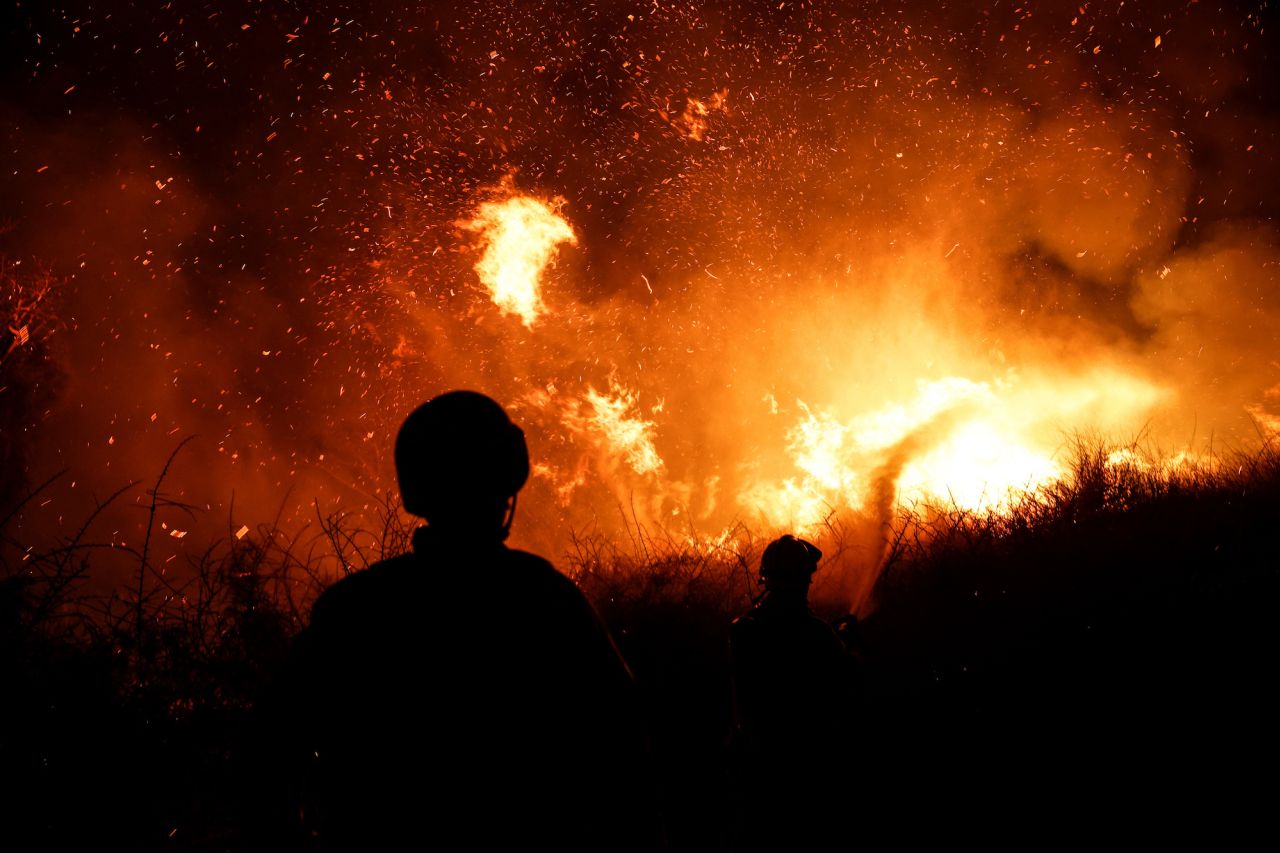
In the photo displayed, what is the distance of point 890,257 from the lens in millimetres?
13438

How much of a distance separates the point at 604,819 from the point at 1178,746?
3.86 m

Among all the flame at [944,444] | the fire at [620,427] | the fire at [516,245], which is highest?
the fire at [516,245]

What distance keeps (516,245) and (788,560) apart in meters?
11.4

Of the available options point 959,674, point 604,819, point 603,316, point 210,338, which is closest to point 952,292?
point 603,316

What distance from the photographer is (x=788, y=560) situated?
3.12 metres

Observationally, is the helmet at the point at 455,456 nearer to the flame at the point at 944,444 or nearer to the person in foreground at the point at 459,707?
the person in foreground at the point at 459,707

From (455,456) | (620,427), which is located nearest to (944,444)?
(620,427)

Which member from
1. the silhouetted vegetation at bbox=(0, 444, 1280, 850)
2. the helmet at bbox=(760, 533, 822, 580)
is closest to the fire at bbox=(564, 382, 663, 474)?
the silhouetted vegetation at bbox=(0, 444, 1280, 850)

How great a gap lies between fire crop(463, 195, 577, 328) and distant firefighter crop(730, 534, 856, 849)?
37.4 ft

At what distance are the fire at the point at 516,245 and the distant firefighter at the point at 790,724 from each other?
→ 11.4 meters

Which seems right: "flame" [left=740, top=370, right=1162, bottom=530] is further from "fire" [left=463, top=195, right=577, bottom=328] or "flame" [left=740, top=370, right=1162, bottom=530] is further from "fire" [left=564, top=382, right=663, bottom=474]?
"fire" [left=463, top=195, right=577, bottom=328]

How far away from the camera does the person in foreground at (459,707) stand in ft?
4.48

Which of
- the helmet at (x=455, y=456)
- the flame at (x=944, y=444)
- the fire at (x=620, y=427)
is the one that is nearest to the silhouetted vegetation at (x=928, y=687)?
the helmet at (x=455, y=456)

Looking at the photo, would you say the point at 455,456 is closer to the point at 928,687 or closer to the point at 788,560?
the point at 788,560
